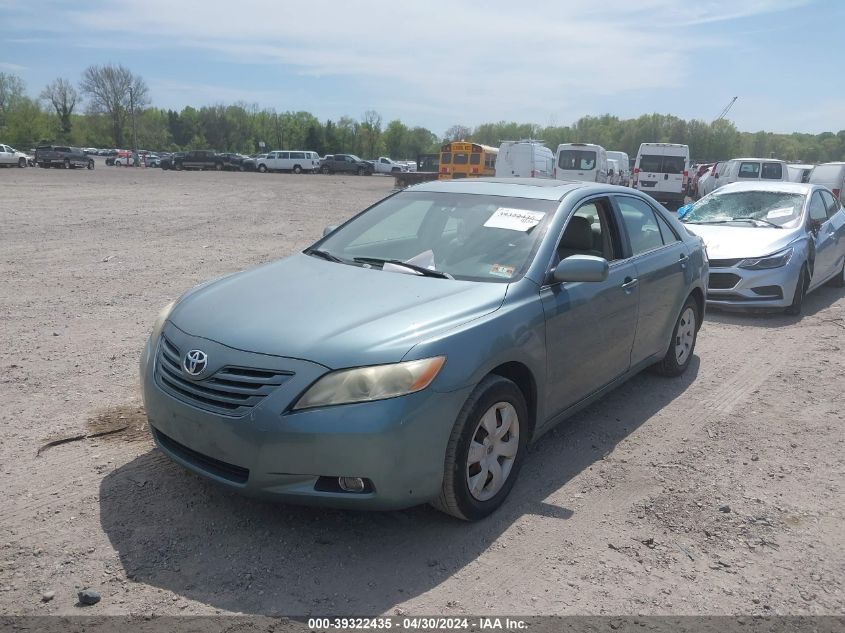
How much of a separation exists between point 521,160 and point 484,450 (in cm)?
2668

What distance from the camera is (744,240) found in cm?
859

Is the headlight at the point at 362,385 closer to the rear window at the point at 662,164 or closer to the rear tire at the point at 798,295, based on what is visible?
the rear tire at the point at 798,295

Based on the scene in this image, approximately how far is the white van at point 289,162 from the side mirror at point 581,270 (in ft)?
193

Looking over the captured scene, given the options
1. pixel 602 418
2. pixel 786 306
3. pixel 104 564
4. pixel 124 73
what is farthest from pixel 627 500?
pixel 124 73

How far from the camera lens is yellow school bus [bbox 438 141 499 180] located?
3431cm

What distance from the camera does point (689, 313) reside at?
5.99 meters

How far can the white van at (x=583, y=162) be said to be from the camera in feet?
88.8

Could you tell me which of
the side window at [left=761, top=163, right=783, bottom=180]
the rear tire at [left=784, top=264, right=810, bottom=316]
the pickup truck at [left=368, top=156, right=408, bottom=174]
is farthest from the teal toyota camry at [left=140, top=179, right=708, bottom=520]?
the pickup truck at [left=368, top=156, right=408, bottom=174]

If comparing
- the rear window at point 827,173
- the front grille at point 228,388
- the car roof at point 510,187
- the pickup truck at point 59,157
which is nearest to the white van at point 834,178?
the rear window at point 827,173

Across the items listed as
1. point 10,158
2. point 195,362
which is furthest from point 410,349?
point 10,158

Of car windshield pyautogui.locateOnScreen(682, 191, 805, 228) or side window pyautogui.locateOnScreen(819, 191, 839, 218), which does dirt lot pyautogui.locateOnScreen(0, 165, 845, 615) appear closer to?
car windshield pyautogui.locateOnScreen(682, 191, 805, 228)

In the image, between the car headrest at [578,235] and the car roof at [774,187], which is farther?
the car roof at [774,187]

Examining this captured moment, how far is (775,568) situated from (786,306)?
19.2 feet

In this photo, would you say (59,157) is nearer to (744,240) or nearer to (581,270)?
(744,240)
